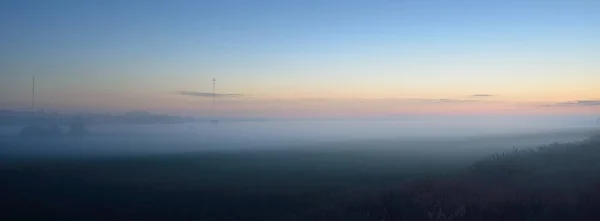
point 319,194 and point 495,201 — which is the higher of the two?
point 495,201

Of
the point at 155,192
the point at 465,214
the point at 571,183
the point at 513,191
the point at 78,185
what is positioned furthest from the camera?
the point at 78,185

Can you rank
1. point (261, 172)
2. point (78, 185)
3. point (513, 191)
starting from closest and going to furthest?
point (513, 191) < point (78, 185) < point (261, 172)

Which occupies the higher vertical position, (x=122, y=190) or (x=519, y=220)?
(x=519, y=220)

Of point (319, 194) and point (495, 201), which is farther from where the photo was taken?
point (319, 194)

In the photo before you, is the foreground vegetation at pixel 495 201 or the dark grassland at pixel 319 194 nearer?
the foreground vegetation at pixel 495 201

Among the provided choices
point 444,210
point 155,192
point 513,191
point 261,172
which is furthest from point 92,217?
point 261,172

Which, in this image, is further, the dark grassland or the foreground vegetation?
the dark grassland

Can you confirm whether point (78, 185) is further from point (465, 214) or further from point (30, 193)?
point (465, 214)

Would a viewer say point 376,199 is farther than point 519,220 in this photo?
Yes
